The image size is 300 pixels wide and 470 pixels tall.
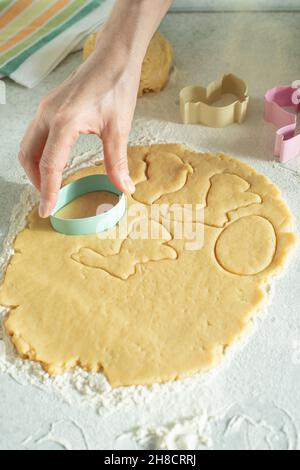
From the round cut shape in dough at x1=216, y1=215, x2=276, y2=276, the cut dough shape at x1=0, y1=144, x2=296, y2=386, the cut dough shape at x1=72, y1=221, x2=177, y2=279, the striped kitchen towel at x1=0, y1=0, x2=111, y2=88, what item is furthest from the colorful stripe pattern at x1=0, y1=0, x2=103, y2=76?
the round cut shape in dough at x1=216, y1=215, x2=276, y2=276

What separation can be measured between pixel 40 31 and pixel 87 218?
867 millimetres

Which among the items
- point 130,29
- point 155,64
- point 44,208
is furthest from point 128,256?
point 155,64

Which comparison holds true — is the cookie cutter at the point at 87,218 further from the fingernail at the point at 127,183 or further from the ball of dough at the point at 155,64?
the ball of dough at the point at 155,64

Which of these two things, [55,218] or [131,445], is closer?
[131,445]

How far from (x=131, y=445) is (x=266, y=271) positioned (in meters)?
0.44

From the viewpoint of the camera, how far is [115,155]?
118 cm

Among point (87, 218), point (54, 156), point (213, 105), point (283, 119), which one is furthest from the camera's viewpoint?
point (213, 105)

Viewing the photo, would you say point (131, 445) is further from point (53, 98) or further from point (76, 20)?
point (76, 20)

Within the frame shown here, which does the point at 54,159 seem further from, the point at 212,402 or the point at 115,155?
the point at 212,402

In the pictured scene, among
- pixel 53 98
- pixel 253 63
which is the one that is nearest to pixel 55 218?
pixel 53 98

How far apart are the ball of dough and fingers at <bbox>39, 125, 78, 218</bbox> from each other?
50 cm

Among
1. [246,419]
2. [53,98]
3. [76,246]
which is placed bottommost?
[246,419]

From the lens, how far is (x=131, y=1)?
1.29m

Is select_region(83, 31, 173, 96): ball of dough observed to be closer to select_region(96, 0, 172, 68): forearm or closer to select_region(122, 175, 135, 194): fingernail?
select_region(96, 0, 172, 68): forearm
